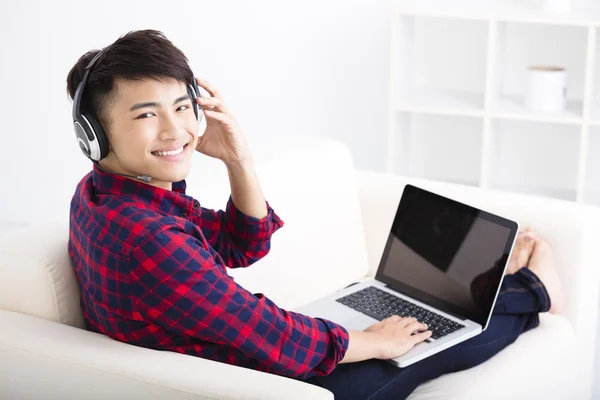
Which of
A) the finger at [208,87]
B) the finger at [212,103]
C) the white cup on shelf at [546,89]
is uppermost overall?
the finger at [208,87]

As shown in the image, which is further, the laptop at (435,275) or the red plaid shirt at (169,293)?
the laptop at (435,275)

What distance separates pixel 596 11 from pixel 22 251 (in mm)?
2615

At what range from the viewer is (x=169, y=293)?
1524 mm

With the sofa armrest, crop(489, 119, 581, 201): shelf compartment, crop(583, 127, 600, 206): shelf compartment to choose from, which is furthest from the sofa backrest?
crop(583, 127, 600, 206): shelf compartment

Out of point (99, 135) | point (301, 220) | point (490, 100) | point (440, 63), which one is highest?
point (99, 135)

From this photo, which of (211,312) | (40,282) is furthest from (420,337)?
(40,282)

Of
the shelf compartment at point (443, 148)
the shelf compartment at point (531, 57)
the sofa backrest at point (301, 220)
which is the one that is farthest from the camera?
the shelf compartment at point (443, 148)

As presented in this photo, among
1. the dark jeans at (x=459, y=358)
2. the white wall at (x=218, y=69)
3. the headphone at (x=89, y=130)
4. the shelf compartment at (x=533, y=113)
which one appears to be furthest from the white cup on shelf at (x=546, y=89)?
the headphone at (x=89, y=130)

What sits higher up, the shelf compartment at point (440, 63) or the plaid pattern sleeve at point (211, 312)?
the shelf compartment at point (440, 63)

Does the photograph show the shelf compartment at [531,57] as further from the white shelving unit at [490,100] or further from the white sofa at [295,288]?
the white sofa at [295,288]

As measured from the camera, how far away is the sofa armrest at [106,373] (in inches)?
58.9

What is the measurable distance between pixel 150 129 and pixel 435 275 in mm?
826

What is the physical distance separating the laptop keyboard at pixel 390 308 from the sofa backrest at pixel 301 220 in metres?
0.15

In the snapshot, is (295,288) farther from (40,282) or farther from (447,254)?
(40,282)
